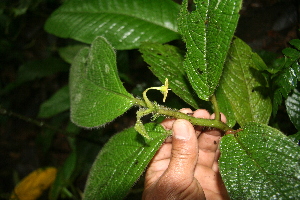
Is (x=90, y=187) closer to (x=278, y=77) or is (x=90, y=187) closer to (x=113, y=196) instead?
(x=113, y=196)

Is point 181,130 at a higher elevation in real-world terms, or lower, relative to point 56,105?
higher

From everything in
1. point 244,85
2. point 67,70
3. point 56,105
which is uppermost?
point 244,85

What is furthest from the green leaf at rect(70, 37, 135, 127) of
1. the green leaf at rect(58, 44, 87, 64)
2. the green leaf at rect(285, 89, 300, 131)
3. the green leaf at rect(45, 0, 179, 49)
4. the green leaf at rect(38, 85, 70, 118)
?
the green leaf at rect(38, 85, 70, 118)

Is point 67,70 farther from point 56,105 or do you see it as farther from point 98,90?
point 98,90

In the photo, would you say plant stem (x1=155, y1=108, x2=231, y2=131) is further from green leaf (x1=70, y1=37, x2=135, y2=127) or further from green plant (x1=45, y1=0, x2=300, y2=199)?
green leaf (x1=70, y1=37, x2=135, y2=127)

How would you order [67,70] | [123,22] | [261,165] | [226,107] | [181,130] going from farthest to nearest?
[67,70]
[123,22]
[226,107]
[181,130]
[261,165]

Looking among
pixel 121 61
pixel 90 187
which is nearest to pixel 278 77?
pixel 90 187

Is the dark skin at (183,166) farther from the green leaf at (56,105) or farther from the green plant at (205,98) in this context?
the green leaf at (56,105)

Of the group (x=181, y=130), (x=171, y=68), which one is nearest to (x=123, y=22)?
(x=171, y=68)
